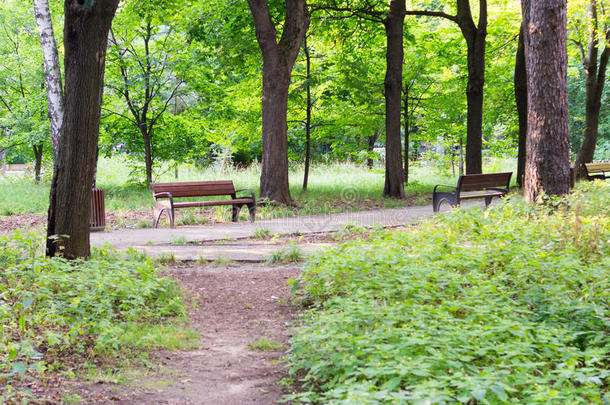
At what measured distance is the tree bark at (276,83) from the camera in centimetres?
1322

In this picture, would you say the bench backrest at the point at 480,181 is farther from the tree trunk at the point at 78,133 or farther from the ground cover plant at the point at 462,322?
the tree trunk at the point at 78,133

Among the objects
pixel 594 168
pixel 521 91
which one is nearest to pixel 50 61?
pixel 521 91

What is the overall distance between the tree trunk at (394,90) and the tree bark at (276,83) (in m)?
2.81

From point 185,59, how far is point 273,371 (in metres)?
15.1

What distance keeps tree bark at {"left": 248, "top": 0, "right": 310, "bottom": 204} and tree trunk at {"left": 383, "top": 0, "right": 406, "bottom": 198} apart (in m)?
2.81

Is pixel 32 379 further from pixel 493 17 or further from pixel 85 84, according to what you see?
pixel 493 17

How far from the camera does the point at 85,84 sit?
654 centimetres

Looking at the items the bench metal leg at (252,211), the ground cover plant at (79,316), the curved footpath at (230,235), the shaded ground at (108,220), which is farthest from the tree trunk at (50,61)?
the bench metal leg at (252,211)

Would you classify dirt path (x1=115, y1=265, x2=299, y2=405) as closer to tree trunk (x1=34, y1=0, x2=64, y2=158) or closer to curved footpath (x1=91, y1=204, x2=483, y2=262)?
curved footpath (x1=91, y1=204, x2=483, y2=262)

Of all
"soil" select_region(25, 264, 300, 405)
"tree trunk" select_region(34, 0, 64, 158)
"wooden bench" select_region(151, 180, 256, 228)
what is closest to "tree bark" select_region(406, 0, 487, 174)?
"wooden bench" select_region(151, 180, 256, 228)

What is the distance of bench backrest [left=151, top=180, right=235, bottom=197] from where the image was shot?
11.7 meters

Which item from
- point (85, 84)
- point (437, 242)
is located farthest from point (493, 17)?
point (85, 84)

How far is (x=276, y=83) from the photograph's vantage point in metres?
13.3

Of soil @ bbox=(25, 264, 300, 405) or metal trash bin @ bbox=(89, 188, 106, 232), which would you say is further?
metal trash bin @ bbox=(89, 188, 106, 232)
